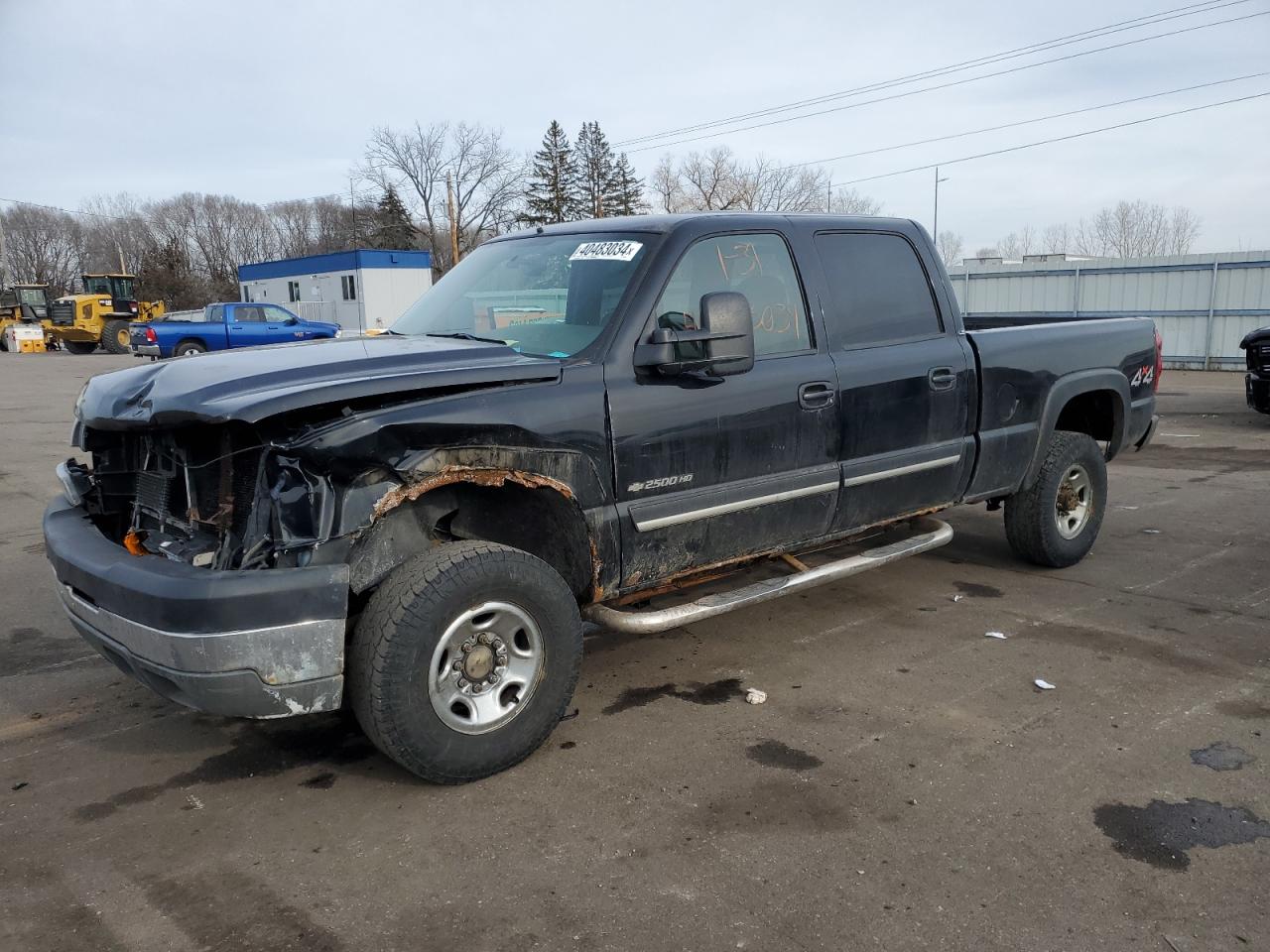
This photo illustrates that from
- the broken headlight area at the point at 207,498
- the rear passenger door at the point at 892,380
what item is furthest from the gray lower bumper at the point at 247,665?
the rear passenger door at the point at 892,380

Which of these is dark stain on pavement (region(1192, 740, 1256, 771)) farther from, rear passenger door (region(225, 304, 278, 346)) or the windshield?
rear passenger door (region(225, 304, 278, 346))

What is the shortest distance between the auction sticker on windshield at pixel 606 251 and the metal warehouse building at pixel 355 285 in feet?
121

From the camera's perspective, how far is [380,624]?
3.04m

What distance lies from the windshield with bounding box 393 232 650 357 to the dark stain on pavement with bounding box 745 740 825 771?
1649 mm

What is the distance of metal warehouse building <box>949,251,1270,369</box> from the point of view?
20.0 m

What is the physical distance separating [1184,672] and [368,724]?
3.49m

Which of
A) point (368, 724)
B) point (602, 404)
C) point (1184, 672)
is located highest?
point (602, 404)

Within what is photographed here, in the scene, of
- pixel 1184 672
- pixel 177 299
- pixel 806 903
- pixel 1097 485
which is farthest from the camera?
pixel 177 299

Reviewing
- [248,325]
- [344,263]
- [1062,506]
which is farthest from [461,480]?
[344,263]

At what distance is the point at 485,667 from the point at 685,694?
1150 millimetres

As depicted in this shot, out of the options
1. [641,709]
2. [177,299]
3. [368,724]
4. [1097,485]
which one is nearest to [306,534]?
[368,724]

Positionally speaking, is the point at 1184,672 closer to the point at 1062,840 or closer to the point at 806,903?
the point at 1062,840

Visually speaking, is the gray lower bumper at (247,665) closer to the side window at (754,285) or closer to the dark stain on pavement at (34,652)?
the side window at (754,285)

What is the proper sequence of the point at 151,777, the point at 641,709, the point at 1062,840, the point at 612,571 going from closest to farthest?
the point at 1062,840 → the point at 151,777 → the point at 612,571 → the point at 641,709
